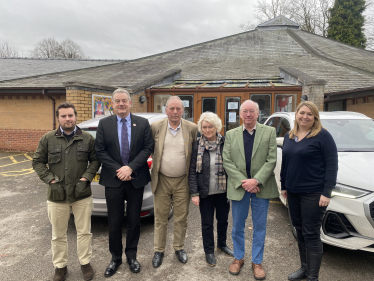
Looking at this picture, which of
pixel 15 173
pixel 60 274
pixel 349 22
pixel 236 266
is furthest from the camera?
pixel 349 22

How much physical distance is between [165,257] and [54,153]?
70.2 inches

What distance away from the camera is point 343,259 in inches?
124

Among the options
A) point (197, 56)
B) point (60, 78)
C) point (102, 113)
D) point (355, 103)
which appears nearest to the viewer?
point (102, 113)

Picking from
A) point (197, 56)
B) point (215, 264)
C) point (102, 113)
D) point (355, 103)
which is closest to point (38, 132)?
point (102, 113)

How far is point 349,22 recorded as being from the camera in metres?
25.8

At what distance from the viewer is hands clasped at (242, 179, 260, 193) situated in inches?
109

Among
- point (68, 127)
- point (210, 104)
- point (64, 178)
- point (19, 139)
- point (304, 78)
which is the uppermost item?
point (304, 78)

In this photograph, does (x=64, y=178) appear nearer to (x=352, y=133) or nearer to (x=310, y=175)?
(x=310, y=175)

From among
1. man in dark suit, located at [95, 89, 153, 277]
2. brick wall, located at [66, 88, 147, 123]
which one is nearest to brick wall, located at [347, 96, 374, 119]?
brick wall, located at [66, 88, 147, 123]

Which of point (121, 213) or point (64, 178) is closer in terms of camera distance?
point (64, 178)

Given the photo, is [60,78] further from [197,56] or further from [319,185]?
[319,185]

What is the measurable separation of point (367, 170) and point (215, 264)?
200cm

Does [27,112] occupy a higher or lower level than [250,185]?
higher

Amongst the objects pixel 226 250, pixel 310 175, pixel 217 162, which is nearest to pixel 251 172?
pixel 217 162
